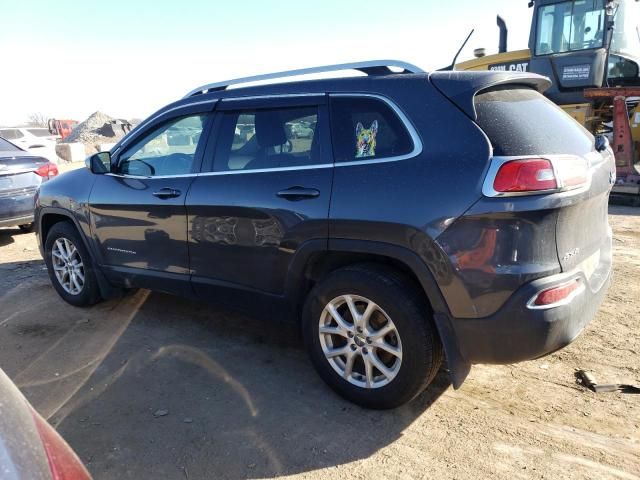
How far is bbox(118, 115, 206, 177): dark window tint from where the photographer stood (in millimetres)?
3793

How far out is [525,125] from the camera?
2676 mm

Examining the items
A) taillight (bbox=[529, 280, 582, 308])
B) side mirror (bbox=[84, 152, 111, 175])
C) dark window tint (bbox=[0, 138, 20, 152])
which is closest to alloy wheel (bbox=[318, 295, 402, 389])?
taillight (bbox=[529, 280, 582, 308])

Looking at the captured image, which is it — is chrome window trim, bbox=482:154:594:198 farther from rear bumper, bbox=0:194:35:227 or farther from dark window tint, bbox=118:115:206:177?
rear bumper, bbox=0:194:35:227

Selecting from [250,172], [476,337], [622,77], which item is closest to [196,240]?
[250,172]

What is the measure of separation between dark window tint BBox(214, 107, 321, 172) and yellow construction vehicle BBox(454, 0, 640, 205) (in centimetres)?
812

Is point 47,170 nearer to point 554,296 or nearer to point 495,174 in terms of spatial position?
point 495,174

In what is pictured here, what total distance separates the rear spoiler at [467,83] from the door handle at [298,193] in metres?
0.90

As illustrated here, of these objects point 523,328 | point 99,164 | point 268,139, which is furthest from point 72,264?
point 523,328

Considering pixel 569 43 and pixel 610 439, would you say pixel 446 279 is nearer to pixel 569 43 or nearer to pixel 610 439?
pixel 610 439

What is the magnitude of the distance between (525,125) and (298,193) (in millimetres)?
1306

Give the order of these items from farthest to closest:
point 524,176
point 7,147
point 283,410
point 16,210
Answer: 1. point 7,147
2. point 16,210
3. point 283,410
4. point 524,176

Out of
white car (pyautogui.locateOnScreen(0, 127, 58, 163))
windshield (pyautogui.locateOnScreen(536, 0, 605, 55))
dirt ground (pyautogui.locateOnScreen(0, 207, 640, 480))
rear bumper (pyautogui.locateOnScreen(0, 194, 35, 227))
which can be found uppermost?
windshield (pyautogui.locateOnScreen(536, 0, 605, 55))

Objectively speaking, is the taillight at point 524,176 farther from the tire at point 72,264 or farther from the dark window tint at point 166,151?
the tire at point 72,264

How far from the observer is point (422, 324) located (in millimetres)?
2738
